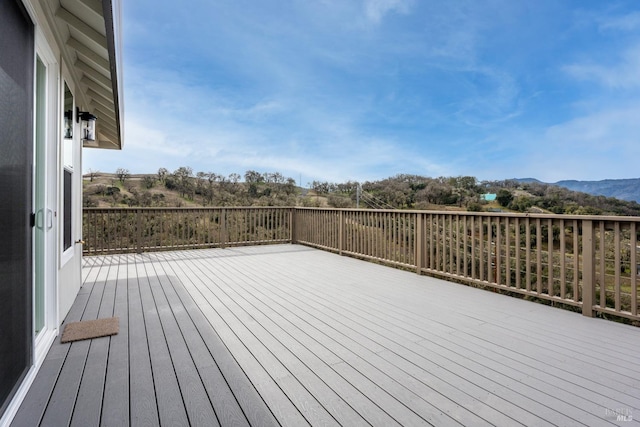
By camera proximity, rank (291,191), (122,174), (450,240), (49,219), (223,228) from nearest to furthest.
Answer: (49,219) < (450,240) < (223,228) < (122,174) < (291,191)

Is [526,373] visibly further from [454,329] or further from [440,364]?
[454,329]

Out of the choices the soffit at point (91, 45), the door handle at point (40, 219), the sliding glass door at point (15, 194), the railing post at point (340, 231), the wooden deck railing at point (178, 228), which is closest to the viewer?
the sliding glass door at point (15, 194)

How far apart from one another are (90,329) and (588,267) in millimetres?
4263

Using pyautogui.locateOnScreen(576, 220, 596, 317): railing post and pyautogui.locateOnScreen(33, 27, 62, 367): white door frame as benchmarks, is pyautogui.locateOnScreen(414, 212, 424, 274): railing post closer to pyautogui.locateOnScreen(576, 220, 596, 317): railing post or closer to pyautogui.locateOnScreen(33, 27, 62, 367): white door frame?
pyautogui.locateOnScreen(576, 220, 596, 317): railing post

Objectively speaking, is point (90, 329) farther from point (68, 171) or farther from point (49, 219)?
point (68, 171)

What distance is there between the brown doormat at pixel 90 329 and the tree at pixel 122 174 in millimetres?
11209

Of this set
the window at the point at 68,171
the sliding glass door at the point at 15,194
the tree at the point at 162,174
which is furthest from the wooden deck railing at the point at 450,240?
the tree at the point at 162,174

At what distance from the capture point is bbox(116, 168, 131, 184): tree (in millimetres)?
12250

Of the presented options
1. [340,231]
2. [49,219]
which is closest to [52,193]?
[49,219]

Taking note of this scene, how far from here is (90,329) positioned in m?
2.54

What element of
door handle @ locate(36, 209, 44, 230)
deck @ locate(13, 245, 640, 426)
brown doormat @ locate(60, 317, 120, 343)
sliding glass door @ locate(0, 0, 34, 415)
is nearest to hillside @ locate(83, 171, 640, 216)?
deck @ locate(13, 245, 640, 426)

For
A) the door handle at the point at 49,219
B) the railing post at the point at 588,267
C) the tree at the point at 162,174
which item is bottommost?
the railing post at the point at 588,267

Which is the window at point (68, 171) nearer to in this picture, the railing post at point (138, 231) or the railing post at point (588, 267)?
the railing post at point (138, 231)

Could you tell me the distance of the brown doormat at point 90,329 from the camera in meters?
2.38
